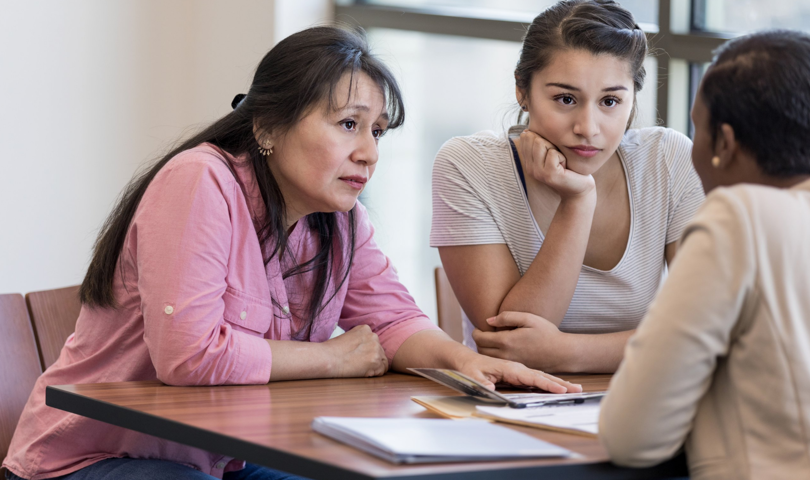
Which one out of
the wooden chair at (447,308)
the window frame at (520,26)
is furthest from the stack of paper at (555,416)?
the window frame at (520,26)

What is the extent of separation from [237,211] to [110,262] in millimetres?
249

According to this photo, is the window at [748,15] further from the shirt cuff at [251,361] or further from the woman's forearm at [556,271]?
the shirt cuff at [251,361]

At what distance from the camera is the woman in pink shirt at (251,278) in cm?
125

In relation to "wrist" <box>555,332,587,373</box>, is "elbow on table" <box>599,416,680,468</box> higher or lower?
higher

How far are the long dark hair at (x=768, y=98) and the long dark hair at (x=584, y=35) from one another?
2.23 ft

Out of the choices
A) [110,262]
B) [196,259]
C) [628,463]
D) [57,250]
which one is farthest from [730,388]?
[57,250]

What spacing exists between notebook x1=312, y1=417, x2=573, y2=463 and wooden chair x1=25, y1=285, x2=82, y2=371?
1.03 m

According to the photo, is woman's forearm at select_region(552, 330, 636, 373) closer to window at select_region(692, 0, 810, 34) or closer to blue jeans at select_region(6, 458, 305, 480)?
blue jeans at select_region(6, 458, 305, 480)

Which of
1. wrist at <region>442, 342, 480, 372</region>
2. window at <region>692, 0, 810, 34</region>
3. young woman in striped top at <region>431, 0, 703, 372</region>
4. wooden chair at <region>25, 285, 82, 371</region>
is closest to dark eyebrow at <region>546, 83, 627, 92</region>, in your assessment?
young woman in striped top at <region>431, 0, 703, 372</region>

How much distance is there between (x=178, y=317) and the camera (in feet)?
3.99

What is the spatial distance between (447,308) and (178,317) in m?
1.23

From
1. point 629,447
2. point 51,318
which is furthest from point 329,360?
point 51,318

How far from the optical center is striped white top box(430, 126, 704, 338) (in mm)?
1672

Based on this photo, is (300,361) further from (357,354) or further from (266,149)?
(266,149)
